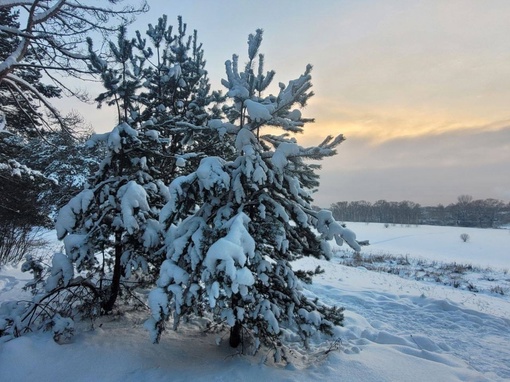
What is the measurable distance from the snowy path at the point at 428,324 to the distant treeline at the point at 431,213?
65180 mm

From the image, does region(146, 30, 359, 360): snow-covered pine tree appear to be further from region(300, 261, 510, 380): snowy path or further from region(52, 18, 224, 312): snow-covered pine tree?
region(300, 261, 510, 380): snowy path

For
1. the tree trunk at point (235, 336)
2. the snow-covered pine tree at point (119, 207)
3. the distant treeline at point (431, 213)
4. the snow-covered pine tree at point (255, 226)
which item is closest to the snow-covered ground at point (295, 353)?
the tree trunk at point (235, 336)

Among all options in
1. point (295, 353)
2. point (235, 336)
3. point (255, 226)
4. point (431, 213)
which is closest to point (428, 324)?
point (295, 353)

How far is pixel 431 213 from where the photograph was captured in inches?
3920

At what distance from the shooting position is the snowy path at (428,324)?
4.93 metres

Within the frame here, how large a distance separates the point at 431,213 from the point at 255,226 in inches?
4508

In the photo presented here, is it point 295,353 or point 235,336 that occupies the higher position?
point 235,336

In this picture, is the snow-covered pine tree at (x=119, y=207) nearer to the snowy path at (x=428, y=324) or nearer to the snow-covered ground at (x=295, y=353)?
the snow-covered ground at (x=295, y=353)

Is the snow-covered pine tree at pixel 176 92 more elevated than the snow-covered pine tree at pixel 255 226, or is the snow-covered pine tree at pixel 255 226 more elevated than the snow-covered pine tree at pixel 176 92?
the snow-covered pine tree at pixel 176 92

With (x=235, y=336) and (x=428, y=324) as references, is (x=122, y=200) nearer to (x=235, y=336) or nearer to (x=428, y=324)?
(x=235, y=336)

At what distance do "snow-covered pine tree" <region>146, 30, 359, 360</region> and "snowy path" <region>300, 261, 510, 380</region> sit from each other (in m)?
2.07

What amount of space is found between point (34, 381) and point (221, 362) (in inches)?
84.1

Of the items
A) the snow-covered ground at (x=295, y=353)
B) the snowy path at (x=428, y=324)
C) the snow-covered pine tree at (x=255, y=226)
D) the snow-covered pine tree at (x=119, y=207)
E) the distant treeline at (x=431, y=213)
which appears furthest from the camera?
the distant treeline at (x=431, y=213)

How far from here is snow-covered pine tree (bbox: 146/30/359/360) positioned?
10.6ft
